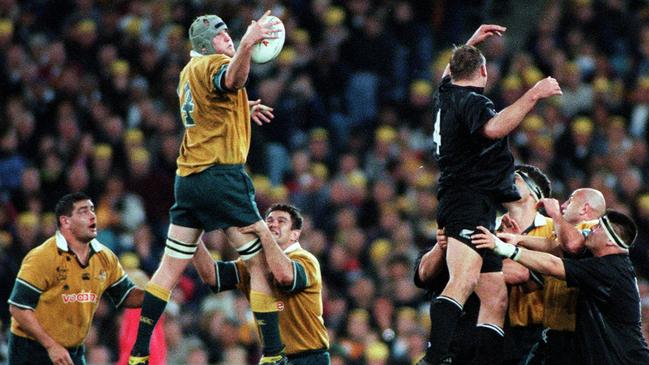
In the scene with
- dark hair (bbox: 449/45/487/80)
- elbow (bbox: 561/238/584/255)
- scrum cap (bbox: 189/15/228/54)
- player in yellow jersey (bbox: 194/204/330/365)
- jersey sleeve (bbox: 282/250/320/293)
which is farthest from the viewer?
player in yellow jersey (bbox: 194/204/330/365)

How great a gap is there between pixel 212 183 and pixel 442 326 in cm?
158

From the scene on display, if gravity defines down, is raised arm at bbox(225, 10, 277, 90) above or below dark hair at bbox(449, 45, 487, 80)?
above

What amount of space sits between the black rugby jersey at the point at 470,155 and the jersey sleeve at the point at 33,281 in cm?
291

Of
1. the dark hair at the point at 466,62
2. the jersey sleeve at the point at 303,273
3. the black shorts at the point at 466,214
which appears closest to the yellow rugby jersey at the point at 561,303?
the black shorts at the point at 466,214

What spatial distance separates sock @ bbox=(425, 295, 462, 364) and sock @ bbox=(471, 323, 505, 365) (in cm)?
39

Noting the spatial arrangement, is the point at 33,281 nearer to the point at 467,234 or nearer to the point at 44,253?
the point at 44,253

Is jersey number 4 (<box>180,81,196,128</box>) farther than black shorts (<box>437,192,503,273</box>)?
Yes

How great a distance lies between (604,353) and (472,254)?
108 cm

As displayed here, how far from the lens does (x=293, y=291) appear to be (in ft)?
31.8

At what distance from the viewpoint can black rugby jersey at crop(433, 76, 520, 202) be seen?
8.73 metres

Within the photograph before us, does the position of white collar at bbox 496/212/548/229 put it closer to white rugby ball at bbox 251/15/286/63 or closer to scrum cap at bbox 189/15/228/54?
white rugby ball at bbox 251/15/286/63

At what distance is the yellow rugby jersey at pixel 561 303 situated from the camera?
9.30 meters

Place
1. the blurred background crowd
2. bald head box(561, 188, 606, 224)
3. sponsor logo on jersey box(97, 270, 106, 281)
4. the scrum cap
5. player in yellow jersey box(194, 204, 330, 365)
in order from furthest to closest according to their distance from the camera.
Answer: the blurred background crowd, sponsor logo on jersey box(97, 270, 106, 281), player in yellow jersey box(194, 204, 330, 365), bald head box(561, 188, 606, 224), the scrum cap

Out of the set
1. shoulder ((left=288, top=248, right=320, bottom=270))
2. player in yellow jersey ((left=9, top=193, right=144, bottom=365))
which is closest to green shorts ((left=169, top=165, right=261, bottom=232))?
shoulder ((left=288, top=248, right=320, bottom=270))
